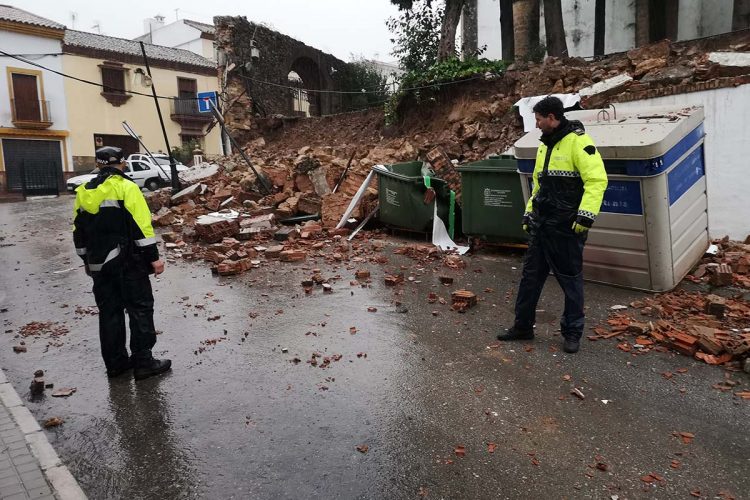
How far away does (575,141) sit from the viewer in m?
3.92

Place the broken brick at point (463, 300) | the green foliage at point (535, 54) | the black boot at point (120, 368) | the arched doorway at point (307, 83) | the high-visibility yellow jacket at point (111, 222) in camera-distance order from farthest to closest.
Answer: the arched doorway at point (307, 83)
the green foliage at point (535, 54)
the broken brick at point (463, 300)
the black boot at point (120, 368)
the high-visibility yellow jacket at point (111, 222)

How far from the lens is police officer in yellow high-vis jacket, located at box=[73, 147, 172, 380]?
150 inches

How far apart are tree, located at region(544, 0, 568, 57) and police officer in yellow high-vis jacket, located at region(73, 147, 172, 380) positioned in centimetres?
1178

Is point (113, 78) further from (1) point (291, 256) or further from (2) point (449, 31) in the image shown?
(1) point (291, 256)

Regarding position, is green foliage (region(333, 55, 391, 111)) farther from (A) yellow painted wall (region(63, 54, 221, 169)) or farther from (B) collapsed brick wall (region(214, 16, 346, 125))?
(A) yellow painted wall (region(63, 54, 221, 169))

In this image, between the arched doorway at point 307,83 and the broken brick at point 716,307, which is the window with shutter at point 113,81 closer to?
the arched doorway at point 307,83

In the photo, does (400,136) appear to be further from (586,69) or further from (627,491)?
(627,491)

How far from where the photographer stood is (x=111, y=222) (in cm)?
380

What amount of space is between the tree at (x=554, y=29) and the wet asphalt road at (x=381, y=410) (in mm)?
9319

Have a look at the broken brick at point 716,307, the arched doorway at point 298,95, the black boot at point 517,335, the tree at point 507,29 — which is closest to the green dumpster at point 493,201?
the broken brick at point 716,307

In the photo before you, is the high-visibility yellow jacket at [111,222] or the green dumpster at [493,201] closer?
the high-visibility yellow jacket at [111,222]

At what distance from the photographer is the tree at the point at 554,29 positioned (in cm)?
1294

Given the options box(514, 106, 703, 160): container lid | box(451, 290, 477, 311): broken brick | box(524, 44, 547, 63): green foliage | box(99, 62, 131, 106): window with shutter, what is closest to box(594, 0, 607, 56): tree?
box(524, 44, 547, 63): green foliage

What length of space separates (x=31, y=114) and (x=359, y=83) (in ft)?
54.6
